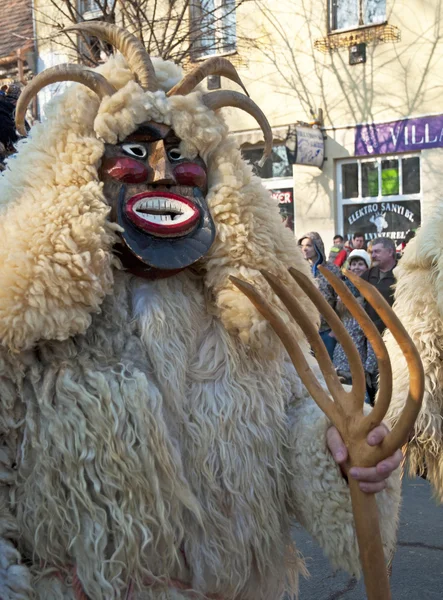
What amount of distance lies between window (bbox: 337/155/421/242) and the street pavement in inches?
244

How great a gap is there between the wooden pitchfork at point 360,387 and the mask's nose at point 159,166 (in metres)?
0.28

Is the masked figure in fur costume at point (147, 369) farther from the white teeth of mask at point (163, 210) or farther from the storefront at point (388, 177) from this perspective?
the storefront at point (388, 177)

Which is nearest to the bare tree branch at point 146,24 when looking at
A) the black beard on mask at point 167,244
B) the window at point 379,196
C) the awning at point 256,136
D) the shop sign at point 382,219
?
the awning at point 256,136

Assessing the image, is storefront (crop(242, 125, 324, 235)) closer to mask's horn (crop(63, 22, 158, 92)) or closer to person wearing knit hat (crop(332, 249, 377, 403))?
person wearing knit hat (crop(332, 249, 377, 403))

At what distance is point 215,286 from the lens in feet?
5.32

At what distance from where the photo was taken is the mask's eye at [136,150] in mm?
1595

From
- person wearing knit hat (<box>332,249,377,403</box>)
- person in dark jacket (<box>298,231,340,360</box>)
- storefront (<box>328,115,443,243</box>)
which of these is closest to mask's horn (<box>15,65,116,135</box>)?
person wearing knit hat (<box>332,249,377,403</box>)

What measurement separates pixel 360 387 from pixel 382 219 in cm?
883

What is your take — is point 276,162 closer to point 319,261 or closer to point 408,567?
point 319,261

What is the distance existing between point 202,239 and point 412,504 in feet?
10.1

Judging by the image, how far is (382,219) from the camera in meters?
9.91

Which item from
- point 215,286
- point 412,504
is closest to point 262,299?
point 215,286

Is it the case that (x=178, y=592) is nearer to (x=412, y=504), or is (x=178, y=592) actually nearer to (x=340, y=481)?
(x=340, y=481)

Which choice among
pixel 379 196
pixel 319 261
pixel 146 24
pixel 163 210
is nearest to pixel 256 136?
pixel 379 196
